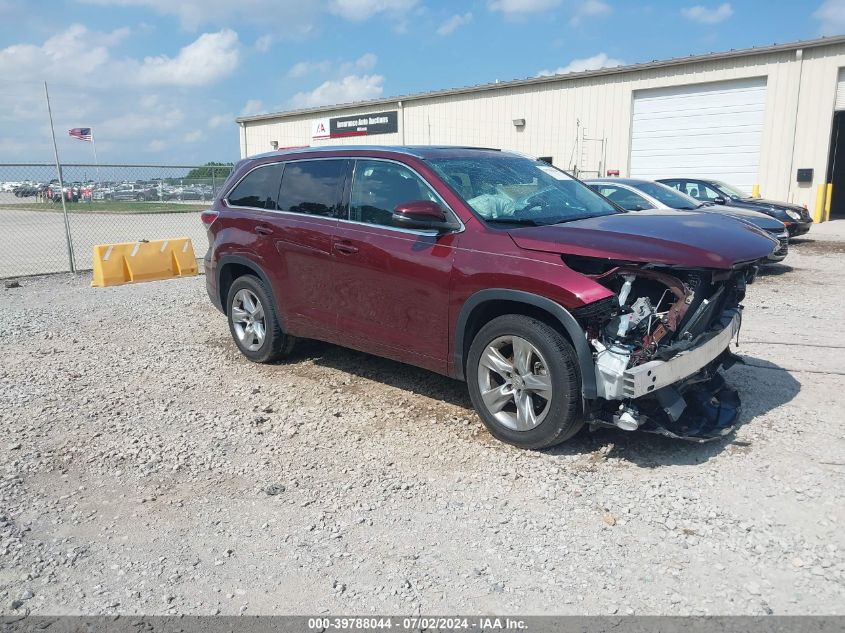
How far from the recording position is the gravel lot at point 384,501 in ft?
9.82

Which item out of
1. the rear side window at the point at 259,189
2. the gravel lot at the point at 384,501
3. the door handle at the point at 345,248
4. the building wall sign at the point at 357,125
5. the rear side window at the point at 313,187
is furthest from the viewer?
the building wall sign at the point at 357,125

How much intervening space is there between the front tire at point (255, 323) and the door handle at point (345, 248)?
44.7 inches

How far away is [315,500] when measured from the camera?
12.5 ft

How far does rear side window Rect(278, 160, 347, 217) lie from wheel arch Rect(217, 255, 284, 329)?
631mm

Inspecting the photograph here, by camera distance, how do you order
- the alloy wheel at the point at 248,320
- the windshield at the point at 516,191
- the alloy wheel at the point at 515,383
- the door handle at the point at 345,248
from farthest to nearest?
1. the alloy wheel at the point at 248,320
2. the door handle at the point at 345,248
3. the windshield at the point at 516,191
4. the alloy wheel at the point at 515,383

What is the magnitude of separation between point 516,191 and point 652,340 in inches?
62.8

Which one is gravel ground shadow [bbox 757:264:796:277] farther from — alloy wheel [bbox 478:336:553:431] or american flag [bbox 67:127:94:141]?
american flag [bbox 67:127:94:141]

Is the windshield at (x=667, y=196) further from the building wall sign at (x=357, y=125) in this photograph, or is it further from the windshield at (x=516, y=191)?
the building wall sign at (x=357, y=125)

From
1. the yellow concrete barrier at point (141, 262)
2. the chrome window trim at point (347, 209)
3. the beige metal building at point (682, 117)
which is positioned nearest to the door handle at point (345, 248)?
the chrome window trim at point (347, 209)

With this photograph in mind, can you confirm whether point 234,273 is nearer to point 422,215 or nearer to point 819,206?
point 422,215

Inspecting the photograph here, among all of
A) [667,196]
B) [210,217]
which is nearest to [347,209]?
[210,217]

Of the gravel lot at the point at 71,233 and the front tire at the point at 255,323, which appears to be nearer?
the front tire at the point at 255,323

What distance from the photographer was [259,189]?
244 inches

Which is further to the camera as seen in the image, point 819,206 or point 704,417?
point 819,206
